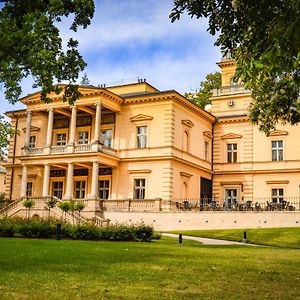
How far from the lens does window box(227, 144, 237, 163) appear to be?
44.2 metres

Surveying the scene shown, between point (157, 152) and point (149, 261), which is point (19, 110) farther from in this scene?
point (149, 261)

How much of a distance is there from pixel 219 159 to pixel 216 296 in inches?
1439

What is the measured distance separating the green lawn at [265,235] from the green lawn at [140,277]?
→ 11.6 metres

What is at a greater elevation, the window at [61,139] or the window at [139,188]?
the window at [61,139]

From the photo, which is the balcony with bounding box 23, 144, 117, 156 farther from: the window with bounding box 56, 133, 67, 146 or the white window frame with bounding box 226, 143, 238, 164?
the white window frame with bounding box 226, 143, 238, 164

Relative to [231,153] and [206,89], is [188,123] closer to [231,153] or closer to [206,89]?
[231,153]

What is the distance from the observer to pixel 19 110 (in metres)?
46.4

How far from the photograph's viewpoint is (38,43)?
15.2 metres

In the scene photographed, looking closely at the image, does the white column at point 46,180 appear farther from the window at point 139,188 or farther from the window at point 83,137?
the window at point 139,188

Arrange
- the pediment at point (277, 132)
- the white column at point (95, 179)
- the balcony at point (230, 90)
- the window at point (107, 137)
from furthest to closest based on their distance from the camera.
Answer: the balcony at point (230, 90), the pediment at point (277, 132), the window at point (107, 137), the white column at point (95, 179)

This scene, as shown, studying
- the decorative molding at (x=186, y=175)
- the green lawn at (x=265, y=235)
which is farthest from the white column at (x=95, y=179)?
the green lawn at (x=265, y=235)

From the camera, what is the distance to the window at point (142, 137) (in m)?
39.9

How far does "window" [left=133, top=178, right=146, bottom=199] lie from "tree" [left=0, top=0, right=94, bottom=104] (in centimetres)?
2225

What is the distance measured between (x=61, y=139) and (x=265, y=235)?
875 inches
